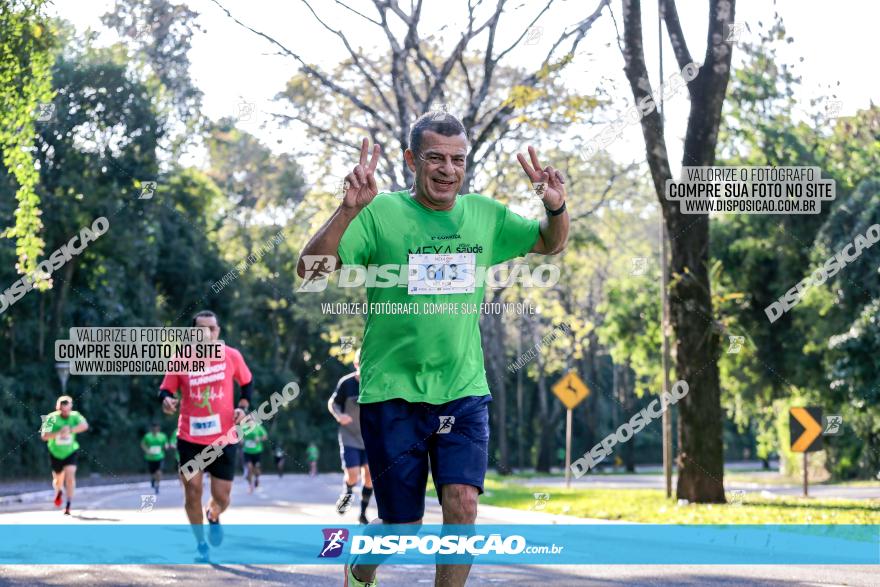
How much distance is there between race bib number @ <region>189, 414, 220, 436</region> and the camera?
10070 millimetres

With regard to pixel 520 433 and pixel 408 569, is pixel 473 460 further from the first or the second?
pixel 520 433

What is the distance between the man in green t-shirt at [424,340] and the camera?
17.2 feet

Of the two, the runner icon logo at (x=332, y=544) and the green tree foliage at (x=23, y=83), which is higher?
the green tree foliage at (x=23, y=83)

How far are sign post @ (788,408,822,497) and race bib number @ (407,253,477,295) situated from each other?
13230 millimetres

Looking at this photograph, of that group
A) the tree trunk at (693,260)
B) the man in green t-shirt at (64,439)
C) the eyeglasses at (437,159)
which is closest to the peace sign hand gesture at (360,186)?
the eyeglasses at (437,159)

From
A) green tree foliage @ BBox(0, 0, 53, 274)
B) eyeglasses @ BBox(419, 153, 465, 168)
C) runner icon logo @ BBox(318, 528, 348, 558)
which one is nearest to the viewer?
eyeglasses @ BBox(419, 153, 465, 168)

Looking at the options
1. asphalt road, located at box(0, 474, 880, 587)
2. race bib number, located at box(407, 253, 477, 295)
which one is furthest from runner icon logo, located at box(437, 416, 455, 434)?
asphalt road, located at box(0, 474, 880, 587)

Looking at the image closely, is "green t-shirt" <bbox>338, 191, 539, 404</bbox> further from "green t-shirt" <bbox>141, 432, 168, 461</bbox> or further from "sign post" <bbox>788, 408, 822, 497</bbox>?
"green t-shirt" <bbox>141, 432, 168, 461</bbox>

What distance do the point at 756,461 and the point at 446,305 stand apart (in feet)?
291

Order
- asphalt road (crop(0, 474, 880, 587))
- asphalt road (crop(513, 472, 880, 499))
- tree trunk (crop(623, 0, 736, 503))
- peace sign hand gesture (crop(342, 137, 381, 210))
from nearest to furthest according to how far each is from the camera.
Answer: peace sign hand gesture (crop(342, 137, 381, 210)), asphalt road (crop(0, 474, 880, 587)), tree trunk (crop(623, 0, 736, 503)), asphalt road (crop(513, 472, 880, 499))

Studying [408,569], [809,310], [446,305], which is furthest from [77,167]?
[446,305]

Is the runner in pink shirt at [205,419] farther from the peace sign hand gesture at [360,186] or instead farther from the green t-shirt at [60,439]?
the green t-shirt at [60,439]

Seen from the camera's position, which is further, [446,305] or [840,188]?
[840,188]

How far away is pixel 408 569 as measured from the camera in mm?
9711
